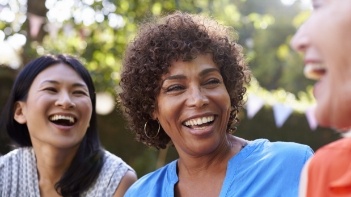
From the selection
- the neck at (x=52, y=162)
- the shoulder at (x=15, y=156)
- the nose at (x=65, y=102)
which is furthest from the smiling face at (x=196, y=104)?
the shoulder at (x=15, y=156)

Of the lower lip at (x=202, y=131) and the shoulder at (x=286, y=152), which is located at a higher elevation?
the lower lip at (x=202, y=131)

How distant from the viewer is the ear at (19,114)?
3.85 metres

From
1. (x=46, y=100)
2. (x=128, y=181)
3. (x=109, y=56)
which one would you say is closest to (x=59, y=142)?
(x=46, y=100)

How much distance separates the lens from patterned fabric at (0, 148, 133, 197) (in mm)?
3759

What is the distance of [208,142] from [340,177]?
1340 mm

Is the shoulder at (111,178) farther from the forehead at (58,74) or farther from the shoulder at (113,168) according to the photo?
the forehead at (58,74)

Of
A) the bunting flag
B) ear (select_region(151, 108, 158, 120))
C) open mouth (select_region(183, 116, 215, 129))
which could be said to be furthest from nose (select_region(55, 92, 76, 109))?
the bunting flag

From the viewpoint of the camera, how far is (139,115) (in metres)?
3.14

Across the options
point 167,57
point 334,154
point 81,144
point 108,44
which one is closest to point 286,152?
point 167,57

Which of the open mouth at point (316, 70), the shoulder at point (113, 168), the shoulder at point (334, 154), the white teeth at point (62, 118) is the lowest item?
the shoulder at point (113, 168)

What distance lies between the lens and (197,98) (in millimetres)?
2701

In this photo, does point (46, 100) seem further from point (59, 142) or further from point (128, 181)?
point (128, 181)

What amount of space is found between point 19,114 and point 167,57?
1.40 metres

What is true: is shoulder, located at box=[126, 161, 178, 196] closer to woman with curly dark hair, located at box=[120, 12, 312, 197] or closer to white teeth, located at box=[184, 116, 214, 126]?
woman with curly dark hair, located at box=[120, 12, 312, 197]
